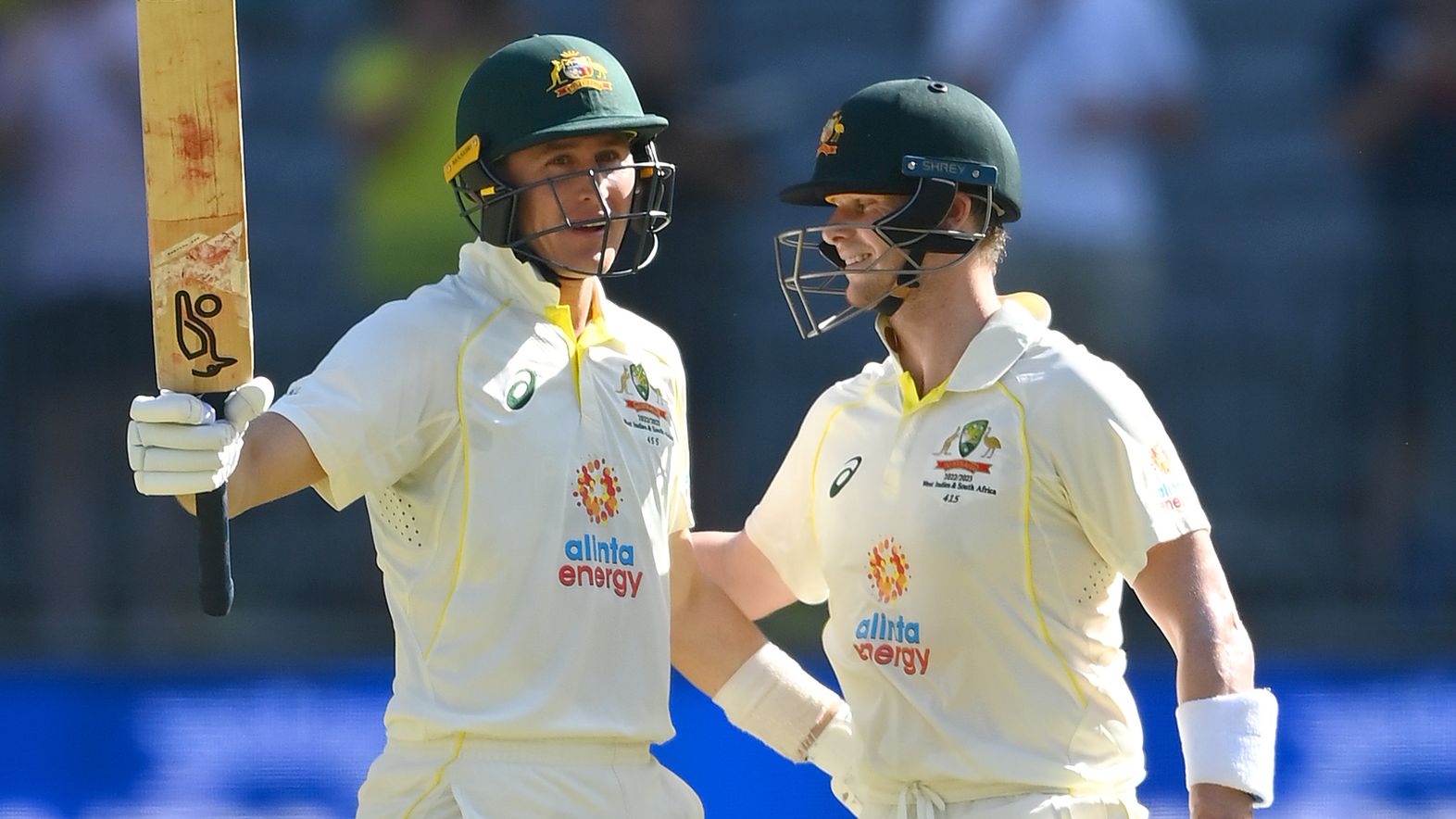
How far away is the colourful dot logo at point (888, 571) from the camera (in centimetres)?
345

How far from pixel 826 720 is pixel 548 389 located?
33.7 inches

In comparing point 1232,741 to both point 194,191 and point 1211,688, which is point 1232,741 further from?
point 194,191

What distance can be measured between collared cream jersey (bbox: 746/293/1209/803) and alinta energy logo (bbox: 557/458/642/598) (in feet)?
1.35

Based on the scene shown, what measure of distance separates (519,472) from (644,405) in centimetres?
29

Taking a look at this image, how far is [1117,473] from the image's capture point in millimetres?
3281

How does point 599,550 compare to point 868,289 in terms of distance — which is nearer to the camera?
point 599,550

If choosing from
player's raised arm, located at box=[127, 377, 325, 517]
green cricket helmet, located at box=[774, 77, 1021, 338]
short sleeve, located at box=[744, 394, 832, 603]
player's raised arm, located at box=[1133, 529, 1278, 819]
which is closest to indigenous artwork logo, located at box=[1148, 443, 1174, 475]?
player's raised arm, located at box=[1133, 529, 1278, 819]

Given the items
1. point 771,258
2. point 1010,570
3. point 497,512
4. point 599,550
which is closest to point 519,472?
point 497,512

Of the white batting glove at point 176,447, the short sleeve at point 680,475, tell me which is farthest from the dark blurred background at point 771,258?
the white batting glove at point 176,447

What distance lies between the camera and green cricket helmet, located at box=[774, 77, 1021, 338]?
11.6 feet

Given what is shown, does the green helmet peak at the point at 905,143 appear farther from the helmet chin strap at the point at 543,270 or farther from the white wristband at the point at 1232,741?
the white wristband at the point at 1232,741

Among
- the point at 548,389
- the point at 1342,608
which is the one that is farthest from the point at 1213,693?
the point at 1342,608

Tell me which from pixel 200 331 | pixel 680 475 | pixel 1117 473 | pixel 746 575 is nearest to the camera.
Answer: pixel 200 331

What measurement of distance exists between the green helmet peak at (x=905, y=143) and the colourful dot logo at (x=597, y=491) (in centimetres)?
62
